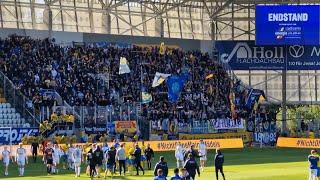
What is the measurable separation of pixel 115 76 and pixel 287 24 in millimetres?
17057

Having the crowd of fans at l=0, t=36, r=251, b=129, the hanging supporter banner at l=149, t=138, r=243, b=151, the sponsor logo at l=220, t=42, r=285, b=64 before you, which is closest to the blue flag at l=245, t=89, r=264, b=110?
the crowd of fans at l=0, t=36, r=251, b=129

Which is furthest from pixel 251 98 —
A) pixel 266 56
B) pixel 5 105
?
pixel 5 105

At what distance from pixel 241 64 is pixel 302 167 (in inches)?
1282

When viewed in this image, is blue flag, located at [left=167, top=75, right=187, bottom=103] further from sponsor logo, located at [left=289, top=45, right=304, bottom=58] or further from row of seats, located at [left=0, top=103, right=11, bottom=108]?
row of seats, located at [left=0, top=103, right=11, bottom=108]

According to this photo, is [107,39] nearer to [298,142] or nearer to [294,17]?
[294,17]

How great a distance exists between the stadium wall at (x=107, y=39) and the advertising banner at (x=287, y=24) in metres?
8.14

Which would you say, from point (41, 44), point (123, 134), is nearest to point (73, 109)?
point (123, 134)

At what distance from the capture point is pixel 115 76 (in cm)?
7031

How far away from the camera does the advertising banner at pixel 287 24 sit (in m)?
74.0

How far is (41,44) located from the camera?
67562mm

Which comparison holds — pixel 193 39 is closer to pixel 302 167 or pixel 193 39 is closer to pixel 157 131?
pixel 157 131

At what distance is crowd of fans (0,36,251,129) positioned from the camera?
64125 millimetres

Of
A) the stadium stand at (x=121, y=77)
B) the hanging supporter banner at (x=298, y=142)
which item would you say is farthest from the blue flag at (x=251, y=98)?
the hanging supporter banner at (x=298, y=142)

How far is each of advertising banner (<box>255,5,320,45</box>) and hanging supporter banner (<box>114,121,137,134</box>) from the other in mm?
17972
